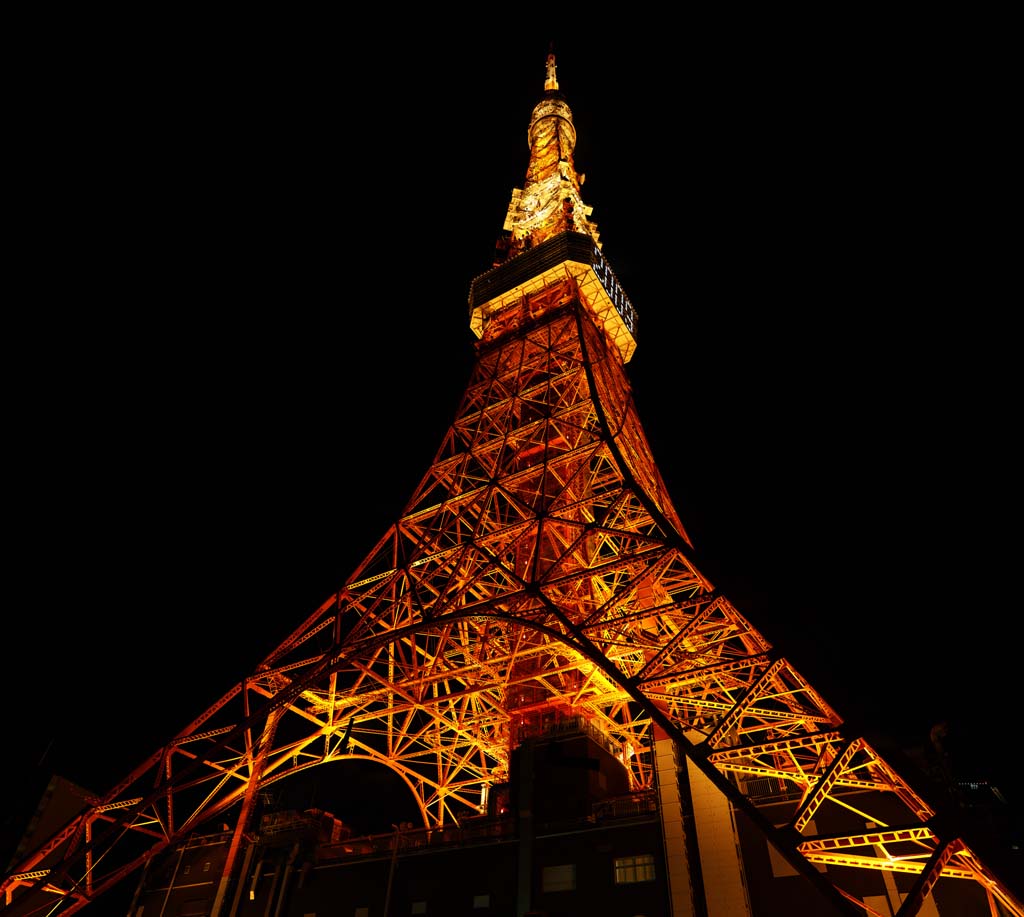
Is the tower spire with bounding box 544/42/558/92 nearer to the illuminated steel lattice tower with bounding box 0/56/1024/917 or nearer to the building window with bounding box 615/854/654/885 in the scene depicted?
the illuminated steel lattice tower with bounding box 0/56/1024/917

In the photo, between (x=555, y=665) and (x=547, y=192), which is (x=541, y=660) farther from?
(x=547, y=192)

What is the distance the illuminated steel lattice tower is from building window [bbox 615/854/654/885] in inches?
29.7

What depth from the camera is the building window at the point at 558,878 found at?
52.2 feet

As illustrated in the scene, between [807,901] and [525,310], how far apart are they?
67.9 ft

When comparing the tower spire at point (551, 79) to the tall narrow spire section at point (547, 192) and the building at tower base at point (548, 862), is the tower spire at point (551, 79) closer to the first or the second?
the tall narrow spire section at point (547, 192)

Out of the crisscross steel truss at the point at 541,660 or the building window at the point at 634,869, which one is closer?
the crisscross steel truss at the point at 541,660

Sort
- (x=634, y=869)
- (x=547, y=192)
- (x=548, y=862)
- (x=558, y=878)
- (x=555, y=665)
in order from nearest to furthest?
(x=634, y=869) → (x=558, y=878) → (x=548, y=862) → (x=555, y=665) → (x=547, y=192)

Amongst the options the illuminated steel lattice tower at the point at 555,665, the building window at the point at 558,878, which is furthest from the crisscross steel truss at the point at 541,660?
the building window at the point at 558,878

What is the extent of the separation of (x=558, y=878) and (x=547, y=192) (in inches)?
1077

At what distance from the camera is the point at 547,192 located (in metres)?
32.2

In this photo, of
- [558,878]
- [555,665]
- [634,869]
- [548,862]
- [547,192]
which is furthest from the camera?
[547,192]

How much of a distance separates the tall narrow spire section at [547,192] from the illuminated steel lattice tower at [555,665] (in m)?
0.83

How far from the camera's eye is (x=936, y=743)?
1459 centimetres

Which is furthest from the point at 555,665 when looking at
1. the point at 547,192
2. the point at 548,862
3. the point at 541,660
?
the point at 547,192
